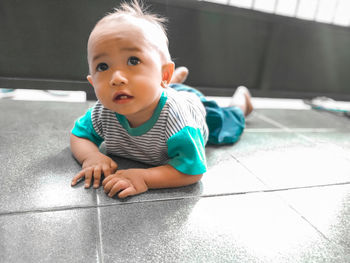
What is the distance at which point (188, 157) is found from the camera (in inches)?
28.8

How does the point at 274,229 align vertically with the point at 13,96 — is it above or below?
above

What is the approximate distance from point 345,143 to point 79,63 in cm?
155

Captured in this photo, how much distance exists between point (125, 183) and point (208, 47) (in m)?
1.48

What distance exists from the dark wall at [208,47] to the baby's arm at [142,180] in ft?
3.68

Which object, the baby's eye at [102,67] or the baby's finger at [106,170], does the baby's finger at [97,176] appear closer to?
the baby's finger at [106,170]

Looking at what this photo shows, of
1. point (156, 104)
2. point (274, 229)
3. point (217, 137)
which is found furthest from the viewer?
point (217, 137)

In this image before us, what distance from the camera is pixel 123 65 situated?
2.08ft

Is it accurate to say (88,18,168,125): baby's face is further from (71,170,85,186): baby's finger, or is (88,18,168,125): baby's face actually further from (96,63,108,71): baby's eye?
(71,170,85,186): baby's finger

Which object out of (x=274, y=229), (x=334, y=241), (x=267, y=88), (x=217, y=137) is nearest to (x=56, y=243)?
(x=274, y=229)

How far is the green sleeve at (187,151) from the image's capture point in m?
0.72

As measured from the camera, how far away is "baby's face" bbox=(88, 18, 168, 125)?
0.63 metres

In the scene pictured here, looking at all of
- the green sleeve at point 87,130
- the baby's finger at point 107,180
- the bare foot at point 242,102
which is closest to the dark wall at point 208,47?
the bare foot at point 242,102

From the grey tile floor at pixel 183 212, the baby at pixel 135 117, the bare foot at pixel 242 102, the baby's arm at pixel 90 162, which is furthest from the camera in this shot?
the bare foot at pixel 242 102

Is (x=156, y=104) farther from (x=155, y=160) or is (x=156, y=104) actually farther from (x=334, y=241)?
(x=334, y=241)
